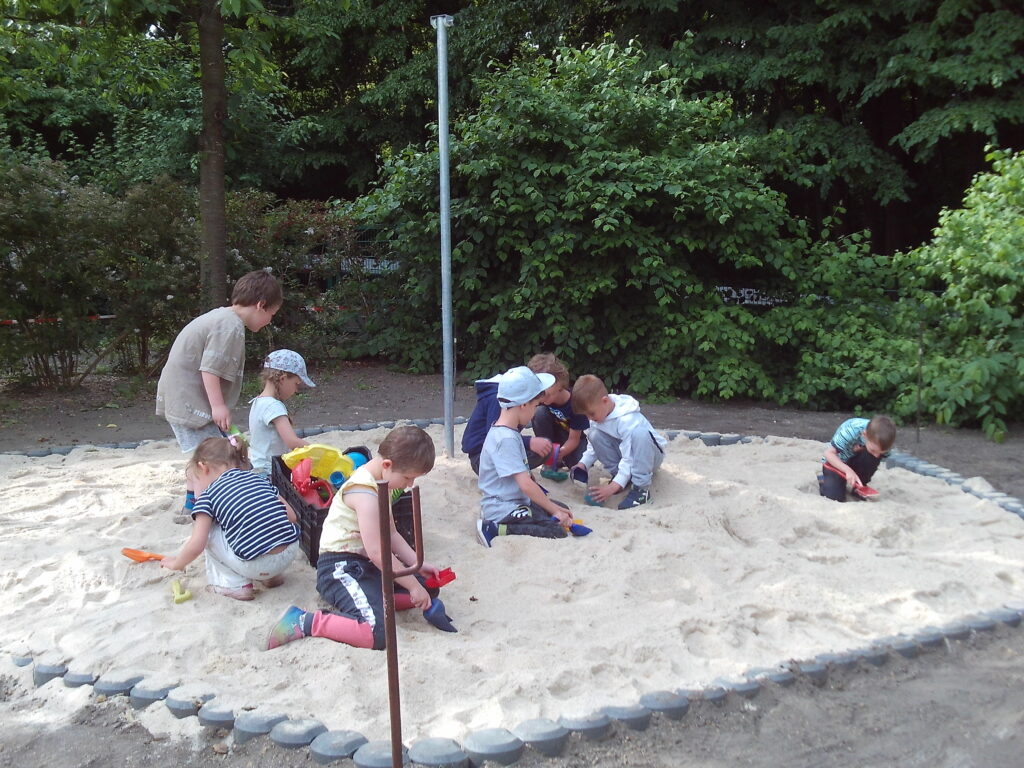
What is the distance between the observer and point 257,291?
4184 mm

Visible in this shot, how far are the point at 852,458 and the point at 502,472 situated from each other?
6.72 feet

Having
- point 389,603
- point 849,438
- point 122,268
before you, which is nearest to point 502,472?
point 849,438

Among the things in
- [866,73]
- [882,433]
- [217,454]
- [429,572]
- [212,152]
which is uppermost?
[866,73]

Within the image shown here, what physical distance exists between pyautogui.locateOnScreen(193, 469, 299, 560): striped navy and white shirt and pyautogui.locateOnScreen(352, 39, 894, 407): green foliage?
5353mm

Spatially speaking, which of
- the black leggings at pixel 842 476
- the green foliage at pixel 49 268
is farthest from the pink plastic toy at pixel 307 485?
the green foliage at pixel 49 268

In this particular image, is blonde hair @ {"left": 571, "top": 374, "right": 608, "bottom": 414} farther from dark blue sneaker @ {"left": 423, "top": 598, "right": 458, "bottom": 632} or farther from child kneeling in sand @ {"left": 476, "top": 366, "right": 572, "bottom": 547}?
dark blue sneaker @ {"left": 423, "top": 598, "right": 458, "bottom": 632}

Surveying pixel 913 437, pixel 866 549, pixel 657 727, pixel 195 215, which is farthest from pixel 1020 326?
pixel 195 215

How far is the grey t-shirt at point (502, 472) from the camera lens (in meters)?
4.22

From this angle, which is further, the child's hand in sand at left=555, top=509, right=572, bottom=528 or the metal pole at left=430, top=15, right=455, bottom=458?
the metal pole at left=430, top=15, right=455, bottom=458

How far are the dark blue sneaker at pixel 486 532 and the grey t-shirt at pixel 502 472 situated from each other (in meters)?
0.03

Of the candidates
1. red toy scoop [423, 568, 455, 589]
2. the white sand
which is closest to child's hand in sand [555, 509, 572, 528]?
the white sand

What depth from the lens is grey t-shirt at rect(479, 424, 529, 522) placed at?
4.22 meters

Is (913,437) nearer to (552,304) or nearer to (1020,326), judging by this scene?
(1020,326)

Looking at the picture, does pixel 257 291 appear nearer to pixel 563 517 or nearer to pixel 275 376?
pixel 275 376
